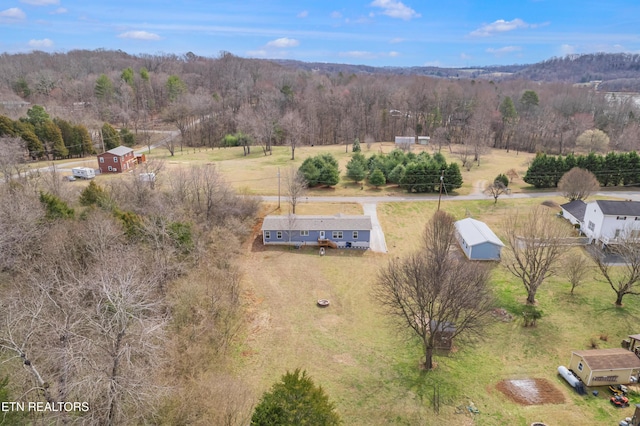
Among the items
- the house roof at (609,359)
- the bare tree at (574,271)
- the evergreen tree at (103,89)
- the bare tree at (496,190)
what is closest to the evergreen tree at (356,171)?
the bare tree at (496,190)

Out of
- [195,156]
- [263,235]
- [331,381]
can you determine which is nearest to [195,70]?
[195,156]

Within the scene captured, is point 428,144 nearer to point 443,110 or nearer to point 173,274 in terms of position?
point 443,110

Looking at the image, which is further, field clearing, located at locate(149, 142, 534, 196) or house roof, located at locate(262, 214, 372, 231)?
field clearing, located at locate(149, 142, 534, 196)

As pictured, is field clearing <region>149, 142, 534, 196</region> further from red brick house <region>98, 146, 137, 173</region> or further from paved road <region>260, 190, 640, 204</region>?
red brick house <region>98, 146, 137, 173</region>

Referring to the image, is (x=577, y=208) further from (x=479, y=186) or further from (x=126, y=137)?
(x=126, y=137)

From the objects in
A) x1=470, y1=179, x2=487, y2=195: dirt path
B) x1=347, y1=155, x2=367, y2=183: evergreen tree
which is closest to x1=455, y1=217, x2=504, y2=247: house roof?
x1=470, y1=179, x2=487, y2=195: dirt path

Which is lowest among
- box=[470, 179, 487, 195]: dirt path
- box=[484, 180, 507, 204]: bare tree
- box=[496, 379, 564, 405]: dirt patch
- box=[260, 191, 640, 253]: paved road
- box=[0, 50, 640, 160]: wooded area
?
box=[496, 379, 564, 405]: dirt patch

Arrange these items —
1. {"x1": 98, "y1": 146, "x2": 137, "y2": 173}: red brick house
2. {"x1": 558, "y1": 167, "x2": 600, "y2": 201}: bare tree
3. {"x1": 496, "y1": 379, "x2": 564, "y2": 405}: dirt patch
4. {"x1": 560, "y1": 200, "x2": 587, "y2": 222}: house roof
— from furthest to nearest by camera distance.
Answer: {"x1": 98, "y1": 146, "x2": 137, "y2": 173}: red brick house < {"x1": 558, "y1": 167, "x2": 600, "y2": 201}: bare tree < {"x1": 560, "y1": 200, "x2": 587, "y2": 222}: house roof < {"x1": 496, "y1": 379, "x2": 564, "y2": 405}: dirt patch

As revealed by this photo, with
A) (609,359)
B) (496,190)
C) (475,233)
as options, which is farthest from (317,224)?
(496,190)
